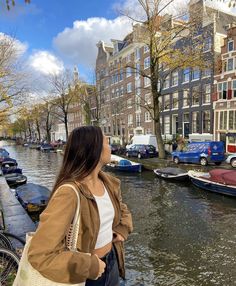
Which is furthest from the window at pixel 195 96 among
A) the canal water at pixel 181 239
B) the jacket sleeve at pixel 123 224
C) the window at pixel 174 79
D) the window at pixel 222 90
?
the jacket sleeve at pixel 123 224

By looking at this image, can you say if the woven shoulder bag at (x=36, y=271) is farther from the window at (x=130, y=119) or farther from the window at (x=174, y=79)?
the window at (x=130, y=119)

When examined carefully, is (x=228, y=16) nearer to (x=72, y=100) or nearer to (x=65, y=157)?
(x=72, y=100)

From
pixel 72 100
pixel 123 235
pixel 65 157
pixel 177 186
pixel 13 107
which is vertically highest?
pixel 72 100

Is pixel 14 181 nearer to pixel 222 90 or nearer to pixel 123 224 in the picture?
pixel 123 224

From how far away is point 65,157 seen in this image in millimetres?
1907

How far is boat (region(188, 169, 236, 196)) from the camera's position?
42.0ft

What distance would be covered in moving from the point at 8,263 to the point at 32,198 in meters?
7.73

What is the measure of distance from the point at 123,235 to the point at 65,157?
2.67ft

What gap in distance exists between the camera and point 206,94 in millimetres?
30062

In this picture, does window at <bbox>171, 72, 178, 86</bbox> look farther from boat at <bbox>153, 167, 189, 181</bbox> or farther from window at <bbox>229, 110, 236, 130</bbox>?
boat at <bbox>153, 167, 189, 181</bbox>

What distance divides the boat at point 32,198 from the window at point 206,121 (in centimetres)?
2228

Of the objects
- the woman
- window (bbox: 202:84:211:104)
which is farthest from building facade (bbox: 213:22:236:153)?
the woman

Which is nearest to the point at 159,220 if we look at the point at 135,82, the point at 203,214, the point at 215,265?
the point at 203,214

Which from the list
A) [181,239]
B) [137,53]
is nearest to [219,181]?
[181,239]
